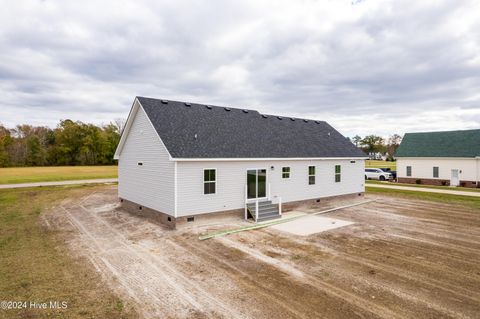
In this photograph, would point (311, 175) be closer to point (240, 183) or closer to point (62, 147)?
point (240, 183)

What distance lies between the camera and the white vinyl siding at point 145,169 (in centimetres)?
1364

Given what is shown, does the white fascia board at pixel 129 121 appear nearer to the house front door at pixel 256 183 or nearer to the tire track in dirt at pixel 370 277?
the house front door at pixel 256 183

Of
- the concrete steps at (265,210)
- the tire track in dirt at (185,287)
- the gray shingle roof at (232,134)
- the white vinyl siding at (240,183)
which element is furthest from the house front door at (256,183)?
the tire track in dirt at (185,287)

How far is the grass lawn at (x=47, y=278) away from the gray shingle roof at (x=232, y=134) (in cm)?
601

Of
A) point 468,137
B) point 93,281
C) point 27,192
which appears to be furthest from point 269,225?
point 468,137

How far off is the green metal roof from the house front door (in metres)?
28.4

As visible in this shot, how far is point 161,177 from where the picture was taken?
46.3 feet

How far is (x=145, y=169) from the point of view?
15727 mm

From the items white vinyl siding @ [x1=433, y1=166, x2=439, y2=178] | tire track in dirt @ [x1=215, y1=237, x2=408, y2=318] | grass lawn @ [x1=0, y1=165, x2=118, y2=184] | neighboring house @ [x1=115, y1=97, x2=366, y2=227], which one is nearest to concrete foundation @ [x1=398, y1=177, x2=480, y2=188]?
white vinyl siding @ [x1=433, y1=166, x2=439, y2=178]

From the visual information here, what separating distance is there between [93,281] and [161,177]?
6905 millimetres

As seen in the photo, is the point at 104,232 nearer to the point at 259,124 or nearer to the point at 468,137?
the point at 259,124

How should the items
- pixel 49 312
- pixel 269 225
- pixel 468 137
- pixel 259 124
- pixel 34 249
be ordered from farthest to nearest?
pixel 468 137, pixel 259 124, pixel 269 225, pixel 34 249, pixel 49 312

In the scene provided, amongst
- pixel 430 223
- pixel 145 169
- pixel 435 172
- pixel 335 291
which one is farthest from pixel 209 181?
pixel 435 172

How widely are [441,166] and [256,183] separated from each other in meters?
29.3
